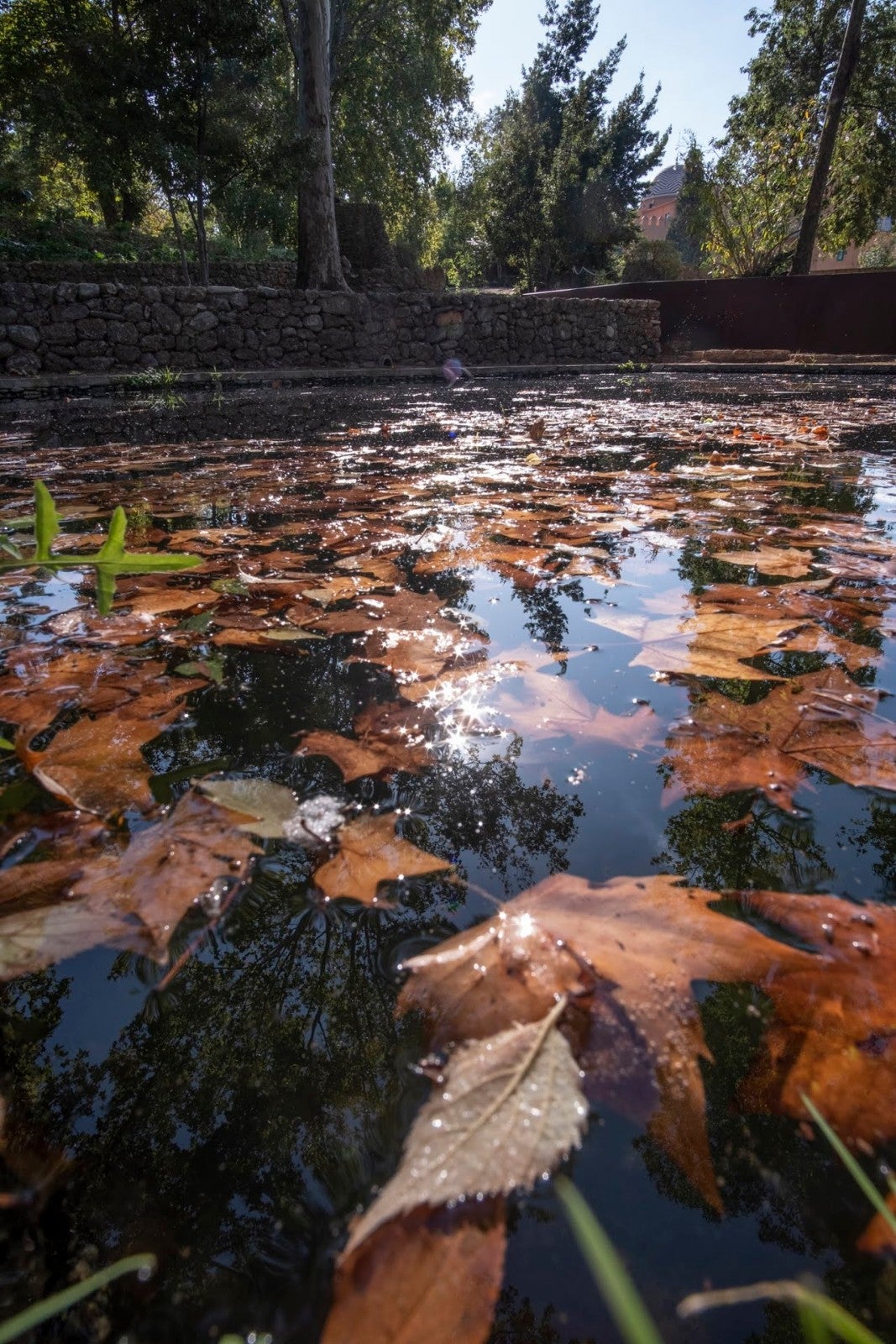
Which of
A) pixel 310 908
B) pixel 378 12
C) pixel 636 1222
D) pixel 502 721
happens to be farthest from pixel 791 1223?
pixel 378 12

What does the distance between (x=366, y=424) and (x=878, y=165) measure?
61.2 feet

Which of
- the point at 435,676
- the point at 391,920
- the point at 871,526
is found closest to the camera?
the point at 391,920

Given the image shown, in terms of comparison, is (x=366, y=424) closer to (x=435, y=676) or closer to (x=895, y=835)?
(x=435, y=676)

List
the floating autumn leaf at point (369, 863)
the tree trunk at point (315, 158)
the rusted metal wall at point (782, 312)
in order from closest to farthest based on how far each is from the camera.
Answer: the floating autumn leaf at point (369, 863)
the tree trunk at point (315, 158)
the rusted metal wall at point (782, 312)

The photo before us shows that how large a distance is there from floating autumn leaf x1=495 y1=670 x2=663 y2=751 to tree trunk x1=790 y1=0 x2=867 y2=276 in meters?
14.6

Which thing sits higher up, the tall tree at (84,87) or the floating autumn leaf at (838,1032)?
the tall tree at (84,87)

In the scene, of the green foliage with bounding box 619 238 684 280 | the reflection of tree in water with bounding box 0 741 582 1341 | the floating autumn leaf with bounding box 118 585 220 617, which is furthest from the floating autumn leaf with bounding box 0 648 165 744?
the green foliage with bounding box 619 238 684 280

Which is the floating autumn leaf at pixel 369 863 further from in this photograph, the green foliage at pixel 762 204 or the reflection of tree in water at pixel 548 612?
the green foliage at pixel 762 204

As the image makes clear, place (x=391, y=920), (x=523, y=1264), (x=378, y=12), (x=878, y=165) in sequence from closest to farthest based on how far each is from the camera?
1. (x=523, y=1264)
2. (x=391, y=920)
3. (x=378, y=12)
4. (x=878, y=165)

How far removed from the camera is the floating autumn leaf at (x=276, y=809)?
0.71 metres

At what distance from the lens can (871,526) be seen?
74.4 inches

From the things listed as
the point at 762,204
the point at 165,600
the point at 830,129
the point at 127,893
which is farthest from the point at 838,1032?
the point at 762,204

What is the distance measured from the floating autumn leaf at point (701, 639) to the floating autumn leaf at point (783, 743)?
10cm

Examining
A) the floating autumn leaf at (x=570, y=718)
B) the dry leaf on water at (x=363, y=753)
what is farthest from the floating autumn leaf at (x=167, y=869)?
the floating autumn leaf at (x=570, y=718)
